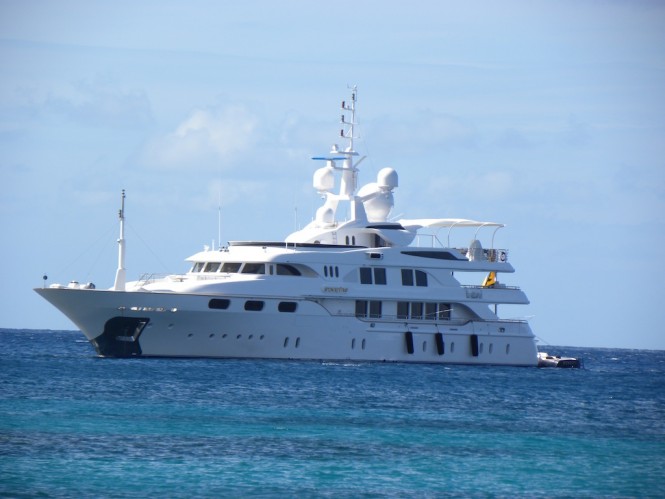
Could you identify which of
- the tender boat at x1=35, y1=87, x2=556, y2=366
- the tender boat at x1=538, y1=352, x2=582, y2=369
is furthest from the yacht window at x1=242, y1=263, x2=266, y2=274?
the tender boat at x1=538, y1=352, x2=582, y2=369

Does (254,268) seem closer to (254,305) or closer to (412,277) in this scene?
(254,305)

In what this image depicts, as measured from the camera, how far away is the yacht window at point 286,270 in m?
53.4

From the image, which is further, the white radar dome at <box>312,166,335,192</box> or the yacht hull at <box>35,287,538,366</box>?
the white radar dome at <box>312,166,335,192</box>

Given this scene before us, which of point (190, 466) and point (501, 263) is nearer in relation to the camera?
point (190, 466)

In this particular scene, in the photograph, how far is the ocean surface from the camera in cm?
2575

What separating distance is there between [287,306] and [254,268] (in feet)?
7.58

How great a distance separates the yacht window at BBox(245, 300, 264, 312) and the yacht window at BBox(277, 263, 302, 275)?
2094mm

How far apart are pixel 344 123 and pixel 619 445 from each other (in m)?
30.6

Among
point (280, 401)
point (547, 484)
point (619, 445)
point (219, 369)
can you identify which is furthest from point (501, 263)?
point (547, 484)

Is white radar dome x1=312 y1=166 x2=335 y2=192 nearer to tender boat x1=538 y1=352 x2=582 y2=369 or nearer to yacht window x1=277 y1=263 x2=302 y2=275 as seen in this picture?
yacht window x1=277 y1=263 x2=302 y2=275

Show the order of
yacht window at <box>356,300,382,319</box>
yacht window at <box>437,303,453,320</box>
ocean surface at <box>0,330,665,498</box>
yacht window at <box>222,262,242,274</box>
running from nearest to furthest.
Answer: ocean surface at <box>0,330,665,498</box>, yacht window at <box>222,262,242,274</box>, yacht window at <box>356,300,382,319</box>, yacht window at <box>437,303,453,320</box>

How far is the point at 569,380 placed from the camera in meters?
55.6

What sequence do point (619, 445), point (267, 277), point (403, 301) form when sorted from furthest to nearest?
point (403, 301), point (267, 277), point (619, 445)

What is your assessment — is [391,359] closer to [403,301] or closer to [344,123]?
[403,301]
